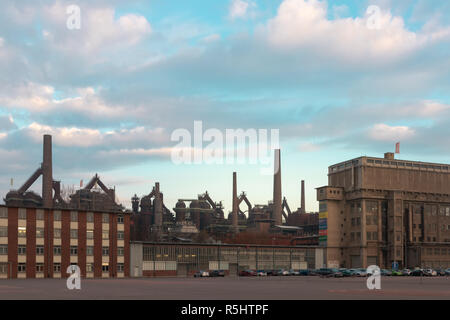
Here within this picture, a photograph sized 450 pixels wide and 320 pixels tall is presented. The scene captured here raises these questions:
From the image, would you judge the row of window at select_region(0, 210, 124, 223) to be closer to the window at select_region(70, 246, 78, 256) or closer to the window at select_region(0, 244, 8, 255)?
the window at select_region(0, 244, 8, 255)

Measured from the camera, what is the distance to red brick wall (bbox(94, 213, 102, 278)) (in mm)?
101312

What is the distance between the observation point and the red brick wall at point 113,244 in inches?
4080

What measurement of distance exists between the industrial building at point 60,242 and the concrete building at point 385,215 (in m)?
60.4

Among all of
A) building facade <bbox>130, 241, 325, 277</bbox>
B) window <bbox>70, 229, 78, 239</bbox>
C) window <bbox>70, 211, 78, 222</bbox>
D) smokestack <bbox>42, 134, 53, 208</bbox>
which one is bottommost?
building facade <bbox>130, 241, 325, 277</bbox>

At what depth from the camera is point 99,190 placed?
188 metres

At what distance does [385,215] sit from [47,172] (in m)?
88.5

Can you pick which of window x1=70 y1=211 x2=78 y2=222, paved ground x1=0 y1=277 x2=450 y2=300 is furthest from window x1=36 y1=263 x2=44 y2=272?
paved ground x1=0 y1=277 x2=450 y2=300

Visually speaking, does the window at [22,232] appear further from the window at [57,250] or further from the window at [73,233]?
the window at [73,233]

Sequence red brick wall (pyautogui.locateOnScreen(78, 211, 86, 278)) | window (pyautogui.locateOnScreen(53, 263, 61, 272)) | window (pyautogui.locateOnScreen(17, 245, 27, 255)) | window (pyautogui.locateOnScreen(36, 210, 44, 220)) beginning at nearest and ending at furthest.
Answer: window (pyautogui.locateOnScreen(17, 245, 27, 255)), window (pyautogui.locateOnScreen(36, 210, 44, 220)), window (pyautogui.locateOnScreen(53, 263, 61, 272)), red brick wall (pyautogui.locateOnScreen(78, 211, 86, 278))

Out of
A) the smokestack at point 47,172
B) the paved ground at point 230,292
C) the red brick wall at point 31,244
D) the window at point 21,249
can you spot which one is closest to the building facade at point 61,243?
the red brick wall at point 31,244

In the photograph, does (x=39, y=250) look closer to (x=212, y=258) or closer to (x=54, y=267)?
(x=54, y=267)
